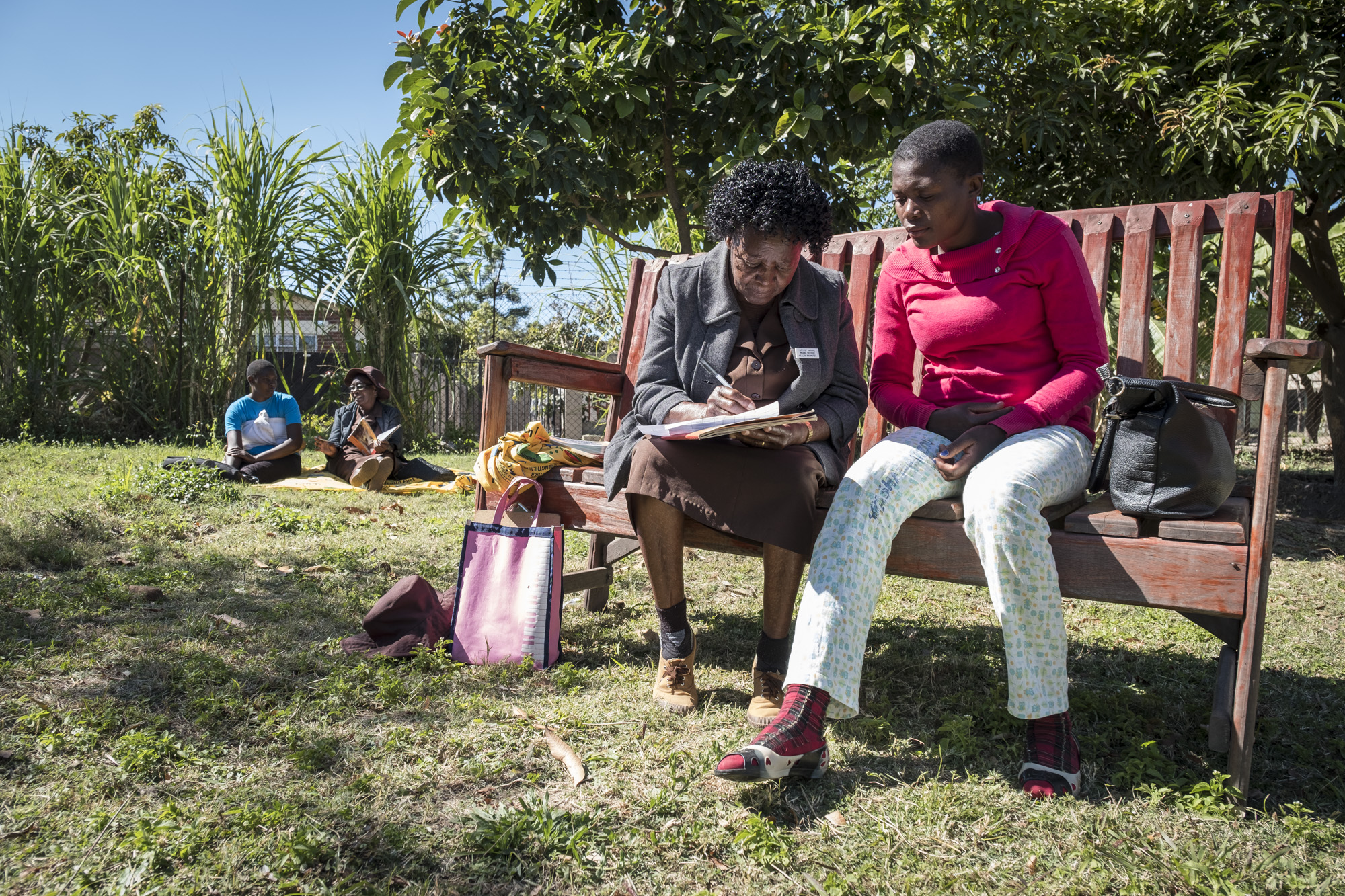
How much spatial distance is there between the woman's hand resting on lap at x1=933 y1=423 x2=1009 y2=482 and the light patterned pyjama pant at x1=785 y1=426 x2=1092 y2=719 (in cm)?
3

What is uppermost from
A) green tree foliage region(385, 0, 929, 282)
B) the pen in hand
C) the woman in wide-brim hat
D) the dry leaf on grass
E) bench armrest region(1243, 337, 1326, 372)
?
green tree foliage region(385, 0, 929, 282)

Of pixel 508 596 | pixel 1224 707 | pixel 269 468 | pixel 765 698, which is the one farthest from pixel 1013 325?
pixel 269 468

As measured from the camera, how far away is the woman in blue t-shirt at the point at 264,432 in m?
7.76

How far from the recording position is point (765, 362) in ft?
9.59

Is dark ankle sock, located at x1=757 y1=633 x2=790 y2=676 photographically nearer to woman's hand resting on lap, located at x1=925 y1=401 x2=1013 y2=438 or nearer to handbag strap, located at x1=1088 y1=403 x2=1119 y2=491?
woman's hand resting on lap, located at x1=925 y1=401 x2=1013 y2=438

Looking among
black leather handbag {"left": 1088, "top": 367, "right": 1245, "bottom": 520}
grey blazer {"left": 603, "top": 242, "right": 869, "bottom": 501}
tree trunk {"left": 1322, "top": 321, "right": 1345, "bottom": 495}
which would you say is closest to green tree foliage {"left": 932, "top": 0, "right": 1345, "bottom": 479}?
tree trunk {"left": 1322, "top": 321, "right": 1345, "bottom": 495}

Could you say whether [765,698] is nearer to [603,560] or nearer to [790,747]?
[790,747]

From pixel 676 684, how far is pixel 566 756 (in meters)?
0.53

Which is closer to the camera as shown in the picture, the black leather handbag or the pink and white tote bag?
the black leather handbag

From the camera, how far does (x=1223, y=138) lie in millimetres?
5102

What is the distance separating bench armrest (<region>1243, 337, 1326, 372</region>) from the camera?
208 cm

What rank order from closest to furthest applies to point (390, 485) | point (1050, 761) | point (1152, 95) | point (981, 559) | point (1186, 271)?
point (1050, 761) < point (981, 559) < point (1186, 271) < point (1152, 95) < point (390, 485)

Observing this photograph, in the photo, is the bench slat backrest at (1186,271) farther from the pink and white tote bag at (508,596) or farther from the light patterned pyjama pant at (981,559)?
the pink and white tote bag at (508,596)

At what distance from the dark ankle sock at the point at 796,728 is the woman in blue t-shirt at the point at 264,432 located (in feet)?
21.9
